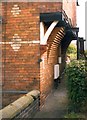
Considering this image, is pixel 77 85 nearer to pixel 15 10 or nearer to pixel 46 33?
pixel 46 33

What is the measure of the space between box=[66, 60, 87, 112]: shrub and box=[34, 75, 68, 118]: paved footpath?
51cm

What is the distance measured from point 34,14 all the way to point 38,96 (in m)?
2.82

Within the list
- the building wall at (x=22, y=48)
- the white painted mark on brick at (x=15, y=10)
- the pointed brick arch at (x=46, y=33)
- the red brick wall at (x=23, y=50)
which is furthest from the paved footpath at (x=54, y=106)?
the white painted mark on brick at (x=15, y=10)

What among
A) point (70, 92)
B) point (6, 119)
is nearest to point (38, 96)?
point (70, 92)

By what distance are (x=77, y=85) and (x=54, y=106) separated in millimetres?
1918

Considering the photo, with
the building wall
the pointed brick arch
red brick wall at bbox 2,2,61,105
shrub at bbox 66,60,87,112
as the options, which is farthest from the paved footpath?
the pointed brick arch

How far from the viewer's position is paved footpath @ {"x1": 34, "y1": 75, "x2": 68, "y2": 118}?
31.2 feet

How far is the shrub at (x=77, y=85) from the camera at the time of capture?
9.26 metres

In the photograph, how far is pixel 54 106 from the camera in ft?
35.8

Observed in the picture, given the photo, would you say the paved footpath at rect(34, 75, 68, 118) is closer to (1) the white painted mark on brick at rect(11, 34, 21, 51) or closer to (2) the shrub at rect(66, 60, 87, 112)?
(2) the shrub at rect(66, 60, 87, 112)

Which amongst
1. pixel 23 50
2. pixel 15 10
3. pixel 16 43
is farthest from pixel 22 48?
pixel 15 10

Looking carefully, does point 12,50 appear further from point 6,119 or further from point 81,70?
point 6,119

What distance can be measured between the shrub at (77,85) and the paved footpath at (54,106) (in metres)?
0.51

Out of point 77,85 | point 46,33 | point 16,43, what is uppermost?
point 46,33
